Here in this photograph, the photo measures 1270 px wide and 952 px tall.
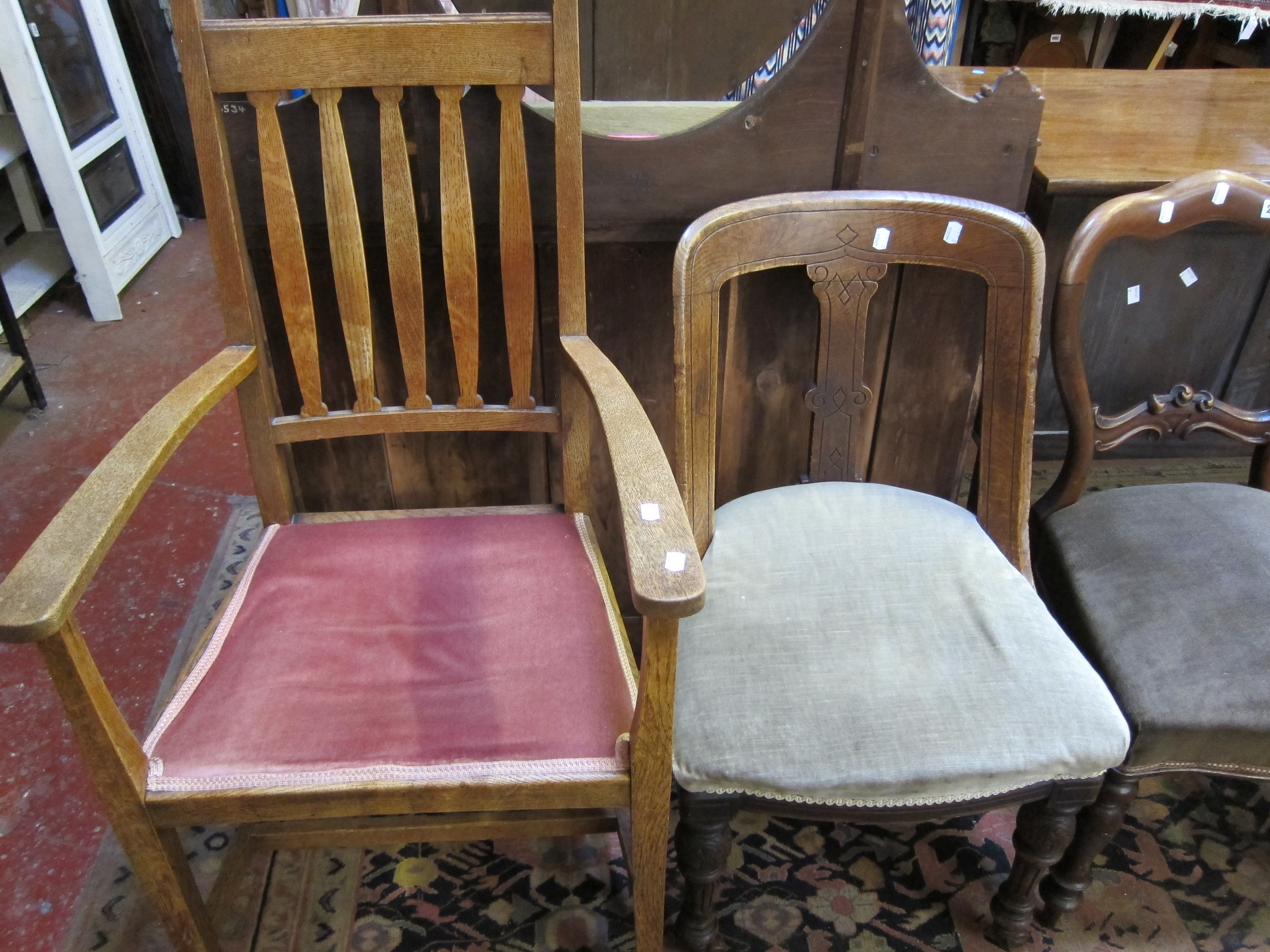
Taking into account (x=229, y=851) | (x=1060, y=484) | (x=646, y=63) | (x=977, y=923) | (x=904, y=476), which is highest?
(x=646, y=63)

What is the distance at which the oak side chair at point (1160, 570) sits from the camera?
102 centimetres

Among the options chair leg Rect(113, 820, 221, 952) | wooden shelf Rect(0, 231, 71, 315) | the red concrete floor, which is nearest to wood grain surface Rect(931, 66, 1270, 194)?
chair leg Rect(113, 820, 221, 952)

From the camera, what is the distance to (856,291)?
115 cm

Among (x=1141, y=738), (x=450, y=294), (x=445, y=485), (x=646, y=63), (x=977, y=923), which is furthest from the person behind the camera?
(x=646, y=63)

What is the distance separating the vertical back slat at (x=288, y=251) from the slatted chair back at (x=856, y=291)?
1.50 ft

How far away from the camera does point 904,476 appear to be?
154cm

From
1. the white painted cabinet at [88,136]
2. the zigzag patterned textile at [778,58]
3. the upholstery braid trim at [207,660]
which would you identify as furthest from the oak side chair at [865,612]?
the white painted cabinet at [88,136]

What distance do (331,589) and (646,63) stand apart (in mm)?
2209

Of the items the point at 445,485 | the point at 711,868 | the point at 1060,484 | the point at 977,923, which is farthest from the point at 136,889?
the point at 1060,484

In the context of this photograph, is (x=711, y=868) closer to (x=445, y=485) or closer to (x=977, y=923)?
(x=977, y=923)

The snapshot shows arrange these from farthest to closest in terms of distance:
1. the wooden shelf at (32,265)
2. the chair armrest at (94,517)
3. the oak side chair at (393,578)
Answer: the wooden shelf at (32,265), the oak side chair at (393,578), the chair armrest at (94,517)

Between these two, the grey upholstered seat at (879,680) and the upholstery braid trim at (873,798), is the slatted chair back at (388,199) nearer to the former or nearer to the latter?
the grey upholstered seat at (879,680)

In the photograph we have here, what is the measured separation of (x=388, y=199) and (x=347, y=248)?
0.08 metres

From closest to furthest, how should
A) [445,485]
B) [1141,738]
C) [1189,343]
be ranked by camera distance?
[1141,738], [445,485], [1189,343]
